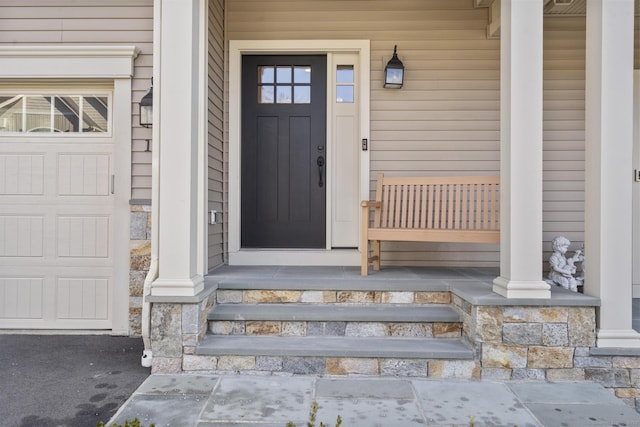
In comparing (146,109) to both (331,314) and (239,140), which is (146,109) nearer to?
(239,140)

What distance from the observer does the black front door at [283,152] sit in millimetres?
4062

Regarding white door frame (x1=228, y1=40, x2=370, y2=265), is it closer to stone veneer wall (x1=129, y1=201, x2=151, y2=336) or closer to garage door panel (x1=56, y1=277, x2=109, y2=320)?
stone veneer wall (x1=129, y1=201, x2=151, y2=336)

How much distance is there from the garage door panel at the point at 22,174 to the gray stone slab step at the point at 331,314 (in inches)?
73.7

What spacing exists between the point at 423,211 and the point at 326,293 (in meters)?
1.08

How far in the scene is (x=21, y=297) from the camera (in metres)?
3.58

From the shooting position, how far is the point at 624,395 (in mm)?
2568

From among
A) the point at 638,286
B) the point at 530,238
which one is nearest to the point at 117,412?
the point at 530,238

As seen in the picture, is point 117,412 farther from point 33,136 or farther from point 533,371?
point 33,136

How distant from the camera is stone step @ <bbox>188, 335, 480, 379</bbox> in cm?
257

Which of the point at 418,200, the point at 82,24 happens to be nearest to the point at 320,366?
the point at 418,200

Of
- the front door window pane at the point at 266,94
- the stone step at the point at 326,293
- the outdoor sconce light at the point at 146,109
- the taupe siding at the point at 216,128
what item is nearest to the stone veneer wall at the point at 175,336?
the stone step at the point at 326,293

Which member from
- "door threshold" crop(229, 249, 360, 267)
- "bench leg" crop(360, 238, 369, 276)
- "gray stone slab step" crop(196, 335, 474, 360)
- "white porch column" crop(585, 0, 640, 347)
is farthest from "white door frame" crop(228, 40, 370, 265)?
"white porch column" crop(585, 0, 640, 347)

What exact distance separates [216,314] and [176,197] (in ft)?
2.50

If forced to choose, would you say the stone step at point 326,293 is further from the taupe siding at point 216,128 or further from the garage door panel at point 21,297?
the garage door panel at point 21,297
